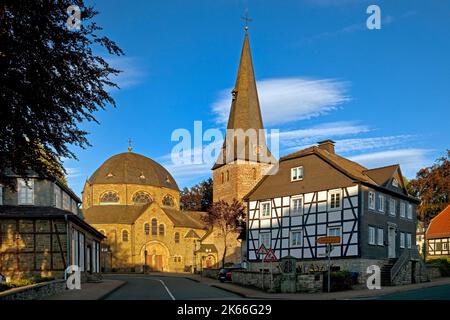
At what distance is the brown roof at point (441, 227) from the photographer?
50.7m

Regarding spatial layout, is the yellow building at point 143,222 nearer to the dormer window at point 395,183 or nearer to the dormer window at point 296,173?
the dormer window at point 296,173

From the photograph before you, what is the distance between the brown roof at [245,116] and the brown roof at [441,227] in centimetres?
2040

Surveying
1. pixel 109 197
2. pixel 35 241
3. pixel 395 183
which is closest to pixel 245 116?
pixel 109 197

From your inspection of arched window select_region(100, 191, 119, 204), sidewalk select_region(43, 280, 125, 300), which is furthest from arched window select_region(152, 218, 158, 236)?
sidewalk select_region(43, 280, 125, 300)

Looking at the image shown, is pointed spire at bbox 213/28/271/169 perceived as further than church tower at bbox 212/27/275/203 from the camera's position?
Yes

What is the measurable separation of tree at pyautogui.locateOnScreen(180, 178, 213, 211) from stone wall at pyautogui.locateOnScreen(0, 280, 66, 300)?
6418 cm

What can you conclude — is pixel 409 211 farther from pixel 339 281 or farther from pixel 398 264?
pixel 339 281

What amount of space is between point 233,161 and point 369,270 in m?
32.0

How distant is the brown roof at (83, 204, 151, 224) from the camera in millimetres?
71812

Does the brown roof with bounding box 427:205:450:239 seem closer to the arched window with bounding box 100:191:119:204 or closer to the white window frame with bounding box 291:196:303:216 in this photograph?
the white window frame with bounding box 291:196:303:216
